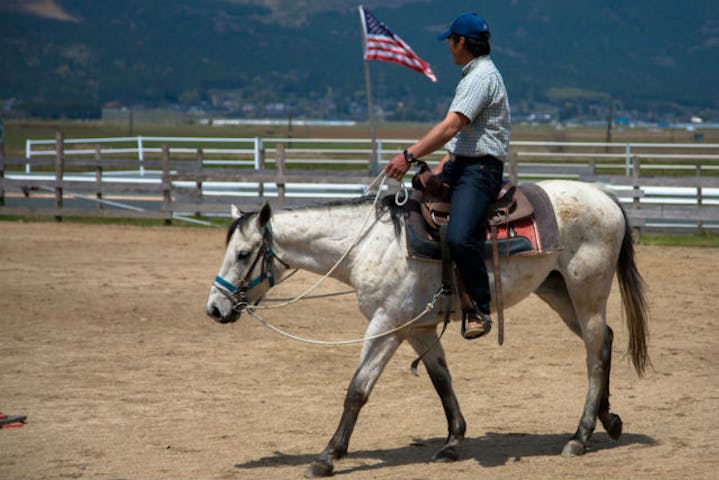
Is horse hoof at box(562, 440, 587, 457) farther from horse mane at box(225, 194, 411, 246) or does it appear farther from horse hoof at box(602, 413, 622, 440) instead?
horse mane at box(225, 194, 411, 246)

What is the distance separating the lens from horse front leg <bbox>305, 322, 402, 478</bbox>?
6223 mm

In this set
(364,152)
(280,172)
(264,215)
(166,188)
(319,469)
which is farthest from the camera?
(364,152)

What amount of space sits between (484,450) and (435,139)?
6.85 feet

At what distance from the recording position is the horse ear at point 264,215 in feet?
21.1

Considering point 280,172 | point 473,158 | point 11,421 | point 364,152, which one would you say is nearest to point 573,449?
point 473,158

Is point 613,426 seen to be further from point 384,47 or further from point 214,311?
point 384,47

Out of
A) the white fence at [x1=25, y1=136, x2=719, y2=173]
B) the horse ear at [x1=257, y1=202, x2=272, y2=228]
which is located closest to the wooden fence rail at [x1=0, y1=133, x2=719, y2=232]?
the white fence at [x1=25, y1=136, x2=719, y2=173]

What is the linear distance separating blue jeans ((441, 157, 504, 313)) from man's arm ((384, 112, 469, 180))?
0.30 m

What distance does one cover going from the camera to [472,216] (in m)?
6.29

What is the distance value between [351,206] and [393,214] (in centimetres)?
30

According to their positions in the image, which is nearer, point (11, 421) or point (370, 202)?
point (370, 202)

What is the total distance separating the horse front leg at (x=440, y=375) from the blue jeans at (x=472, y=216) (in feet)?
1.65

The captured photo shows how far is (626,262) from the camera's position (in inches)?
281

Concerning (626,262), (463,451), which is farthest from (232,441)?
(626,262)
